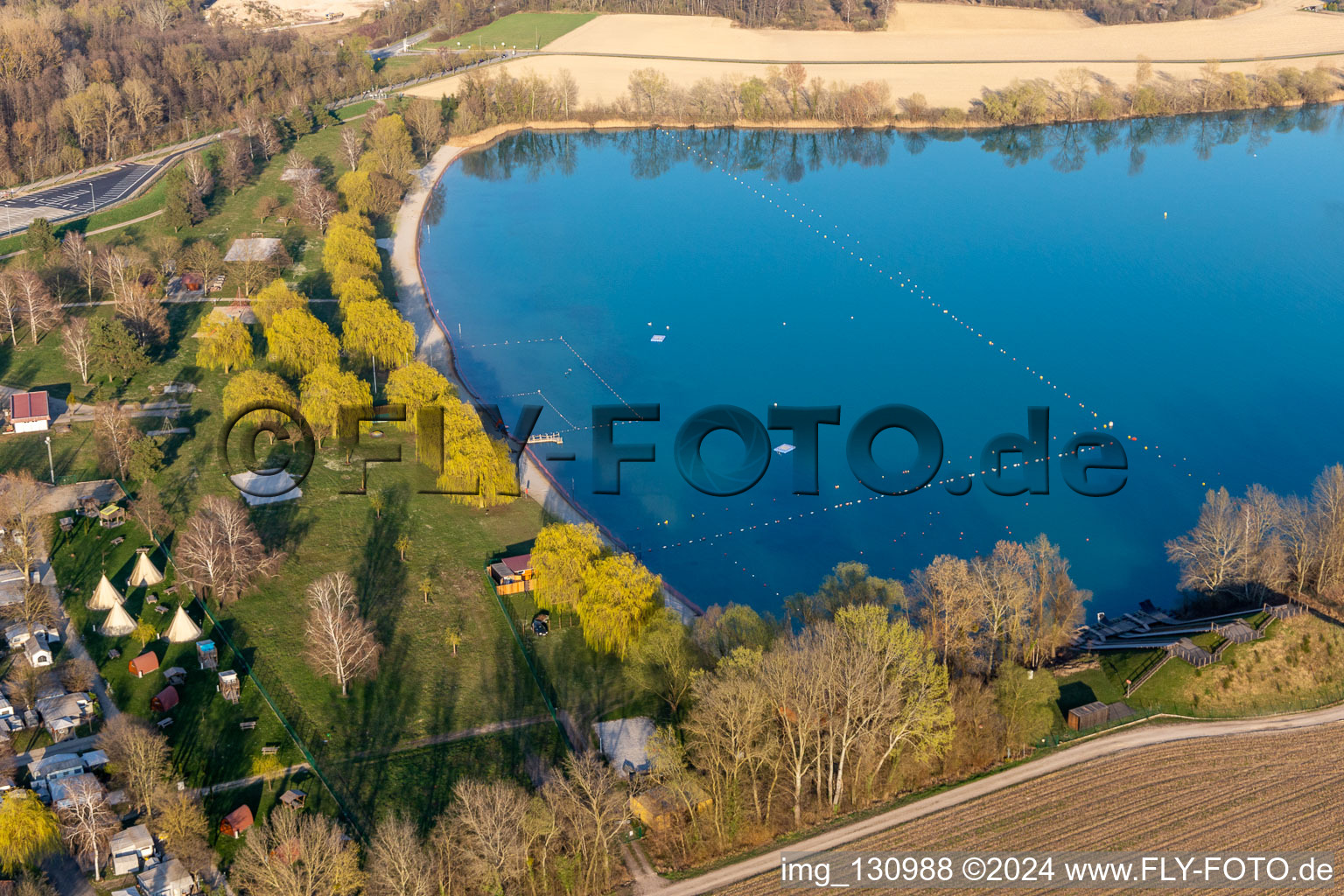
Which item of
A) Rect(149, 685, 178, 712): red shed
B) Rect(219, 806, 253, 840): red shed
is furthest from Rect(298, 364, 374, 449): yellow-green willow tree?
Rect(219, 806, 253, 840): red shed

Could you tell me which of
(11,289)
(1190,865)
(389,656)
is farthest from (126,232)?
(1190,865)

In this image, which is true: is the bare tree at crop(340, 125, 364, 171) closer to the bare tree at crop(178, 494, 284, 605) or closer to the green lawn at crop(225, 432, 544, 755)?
the green lawn at crop(225, 432, 544, 755)

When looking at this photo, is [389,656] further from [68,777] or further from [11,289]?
[11,289]

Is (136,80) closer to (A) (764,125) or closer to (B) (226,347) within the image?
(B) (226,347)

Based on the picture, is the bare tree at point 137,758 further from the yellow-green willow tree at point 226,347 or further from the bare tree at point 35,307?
the bare tree at point 35,307

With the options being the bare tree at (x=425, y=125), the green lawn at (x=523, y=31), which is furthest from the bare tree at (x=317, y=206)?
the green lawn at (x=523, y=31)

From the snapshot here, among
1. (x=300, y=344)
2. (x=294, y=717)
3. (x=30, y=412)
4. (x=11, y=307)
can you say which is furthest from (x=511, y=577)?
(x=11, y=307)
